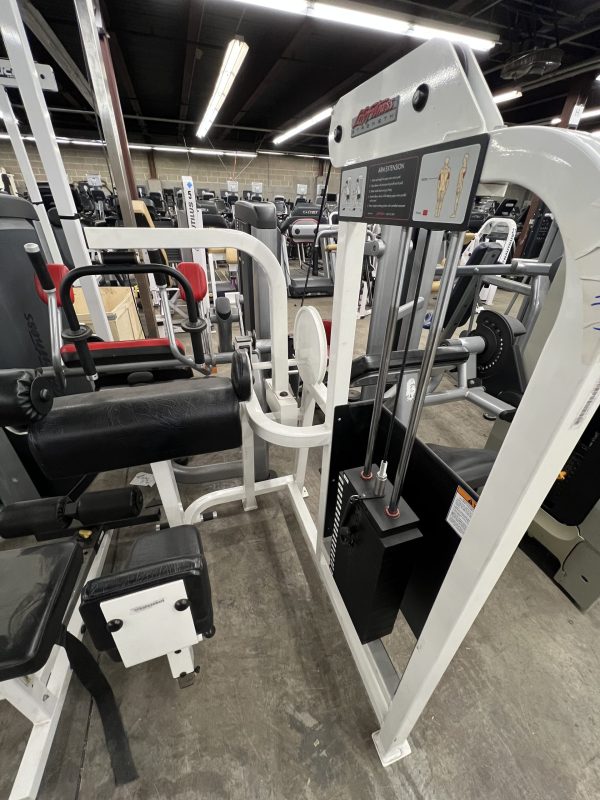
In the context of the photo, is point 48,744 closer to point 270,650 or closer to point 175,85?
point 270,650

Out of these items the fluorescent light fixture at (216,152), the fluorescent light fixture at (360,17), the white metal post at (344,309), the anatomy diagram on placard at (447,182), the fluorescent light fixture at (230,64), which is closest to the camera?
the anatomy diagram on placard at (447,182)

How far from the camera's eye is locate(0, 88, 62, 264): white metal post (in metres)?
2.09

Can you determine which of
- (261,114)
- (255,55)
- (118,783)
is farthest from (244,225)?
(261,114)

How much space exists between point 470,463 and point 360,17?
4.33 meters

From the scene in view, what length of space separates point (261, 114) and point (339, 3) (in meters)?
6.85

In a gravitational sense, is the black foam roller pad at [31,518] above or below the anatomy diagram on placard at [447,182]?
below

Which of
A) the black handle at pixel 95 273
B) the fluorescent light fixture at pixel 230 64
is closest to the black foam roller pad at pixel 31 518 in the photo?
the black handle at pixel 95 273

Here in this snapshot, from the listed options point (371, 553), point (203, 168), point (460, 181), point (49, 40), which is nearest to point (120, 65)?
point (49, 40)

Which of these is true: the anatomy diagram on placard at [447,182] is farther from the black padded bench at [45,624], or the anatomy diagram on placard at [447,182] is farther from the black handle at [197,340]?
the black padded bench at [45,624]

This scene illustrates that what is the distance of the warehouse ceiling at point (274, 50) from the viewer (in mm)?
4012

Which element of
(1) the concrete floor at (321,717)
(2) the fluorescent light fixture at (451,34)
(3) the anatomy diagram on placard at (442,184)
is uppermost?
(2) the fluorescent light fixture at (451,34)

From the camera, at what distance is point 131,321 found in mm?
3088

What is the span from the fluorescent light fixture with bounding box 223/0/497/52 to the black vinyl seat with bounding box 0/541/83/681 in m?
4.24

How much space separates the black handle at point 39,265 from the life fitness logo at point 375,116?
95 centimetres
